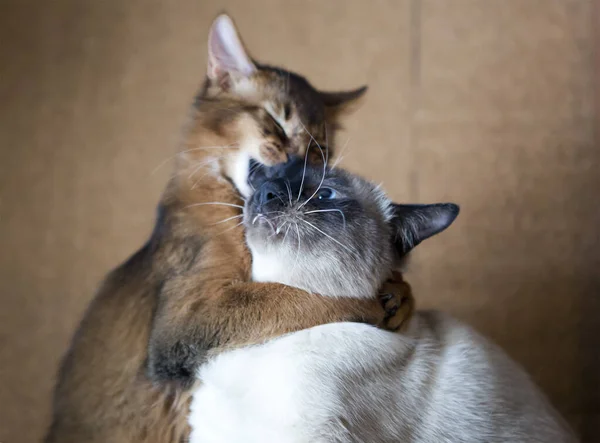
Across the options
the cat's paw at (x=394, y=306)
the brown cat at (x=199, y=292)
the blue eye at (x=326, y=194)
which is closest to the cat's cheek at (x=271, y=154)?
the brown cat at (x=199, y=292)

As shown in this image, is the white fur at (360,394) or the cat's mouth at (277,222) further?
the cat's mouth at (277,222)

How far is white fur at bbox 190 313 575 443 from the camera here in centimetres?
63

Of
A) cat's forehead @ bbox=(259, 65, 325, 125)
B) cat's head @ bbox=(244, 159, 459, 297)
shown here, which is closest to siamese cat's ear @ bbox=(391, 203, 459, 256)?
cat's head @ bbox=(244, 159, 459, 297)

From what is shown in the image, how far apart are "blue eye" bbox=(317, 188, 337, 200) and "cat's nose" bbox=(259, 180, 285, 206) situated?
0.06m

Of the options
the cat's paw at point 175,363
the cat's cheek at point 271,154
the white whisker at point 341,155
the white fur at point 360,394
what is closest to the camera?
the white fur at point 360,394

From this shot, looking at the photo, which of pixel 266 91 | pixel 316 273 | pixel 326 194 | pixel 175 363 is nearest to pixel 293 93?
pixel 266 91

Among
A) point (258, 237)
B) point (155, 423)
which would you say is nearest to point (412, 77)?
point (258, 237)

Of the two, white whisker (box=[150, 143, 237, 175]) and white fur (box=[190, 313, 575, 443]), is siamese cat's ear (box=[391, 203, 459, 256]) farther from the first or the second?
white whisker (box=[150, 143, 237, 175])

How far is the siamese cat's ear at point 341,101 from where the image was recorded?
1033 mm

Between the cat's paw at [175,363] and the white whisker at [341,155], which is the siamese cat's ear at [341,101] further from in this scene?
the cat's paw at [175,363]

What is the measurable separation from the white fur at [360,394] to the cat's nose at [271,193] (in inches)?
7.1

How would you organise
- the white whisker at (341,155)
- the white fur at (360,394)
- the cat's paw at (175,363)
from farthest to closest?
the white whisker at (341,155), the cat's paw at (175,363), the white fur at (360,394)

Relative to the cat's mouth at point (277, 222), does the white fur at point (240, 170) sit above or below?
above

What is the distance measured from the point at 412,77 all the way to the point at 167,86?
478 mm
